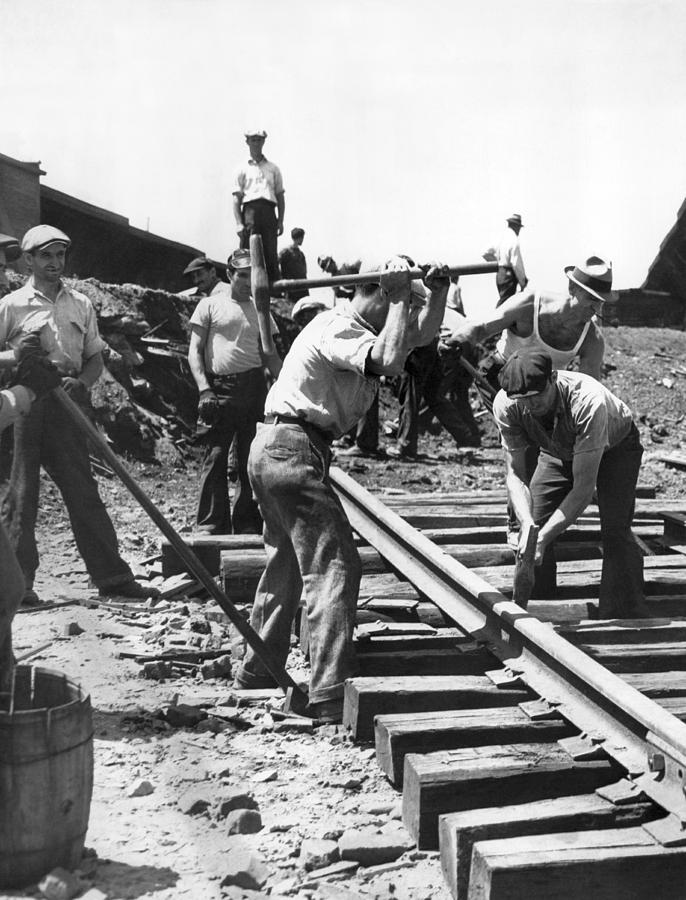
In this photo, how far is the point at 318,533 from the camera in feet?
15.4

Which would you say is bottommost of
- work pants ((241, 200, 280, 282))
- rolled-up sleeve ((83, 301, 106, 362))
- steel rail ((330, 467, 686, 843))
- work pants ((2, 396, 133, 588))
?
steel rail ((330, 467, 686, 843))

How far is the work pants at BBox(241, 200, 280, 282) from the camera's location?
11891 millimetres

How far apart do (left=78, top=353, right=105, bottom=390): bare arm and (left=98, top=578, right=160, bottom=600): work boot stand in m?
1.25

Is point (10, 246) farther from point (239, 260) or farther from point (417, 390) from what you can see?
point (417, 390)

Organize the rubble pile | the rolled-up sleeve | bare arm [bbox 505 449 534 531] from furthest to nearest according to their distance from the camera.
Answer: the rubble pile, the rolled-up sleeve, bare arm [bbox 505 449 534 531]

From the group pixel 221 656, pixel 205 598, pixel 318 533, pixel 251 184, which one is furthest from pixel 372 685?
pixel 251 184

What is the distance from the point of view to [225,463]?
8008 mm

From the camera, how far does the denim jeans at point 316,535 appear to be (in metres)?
4.62

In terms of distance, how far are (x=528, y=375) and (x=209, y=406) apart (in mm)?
3465

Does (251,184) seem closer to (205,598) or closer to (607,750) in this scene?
(205,598)

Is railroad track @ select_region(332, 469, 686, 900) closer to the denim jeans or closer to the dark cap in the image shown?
the denim jeans

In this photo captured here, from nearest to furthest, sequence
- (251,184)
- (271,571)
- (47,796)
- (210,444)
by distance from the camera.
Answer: (47,796)
(271,571)
(210,444)
(251,184)

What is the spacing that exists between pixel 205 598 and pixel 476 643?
2414mm

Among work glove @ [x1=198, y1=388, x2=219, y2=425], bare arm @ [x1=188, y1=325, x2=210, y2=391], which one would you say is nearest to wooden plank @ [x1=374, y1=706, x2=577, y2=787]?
work glove @ [x1=198, y1=388, x2=219, y2=425]
